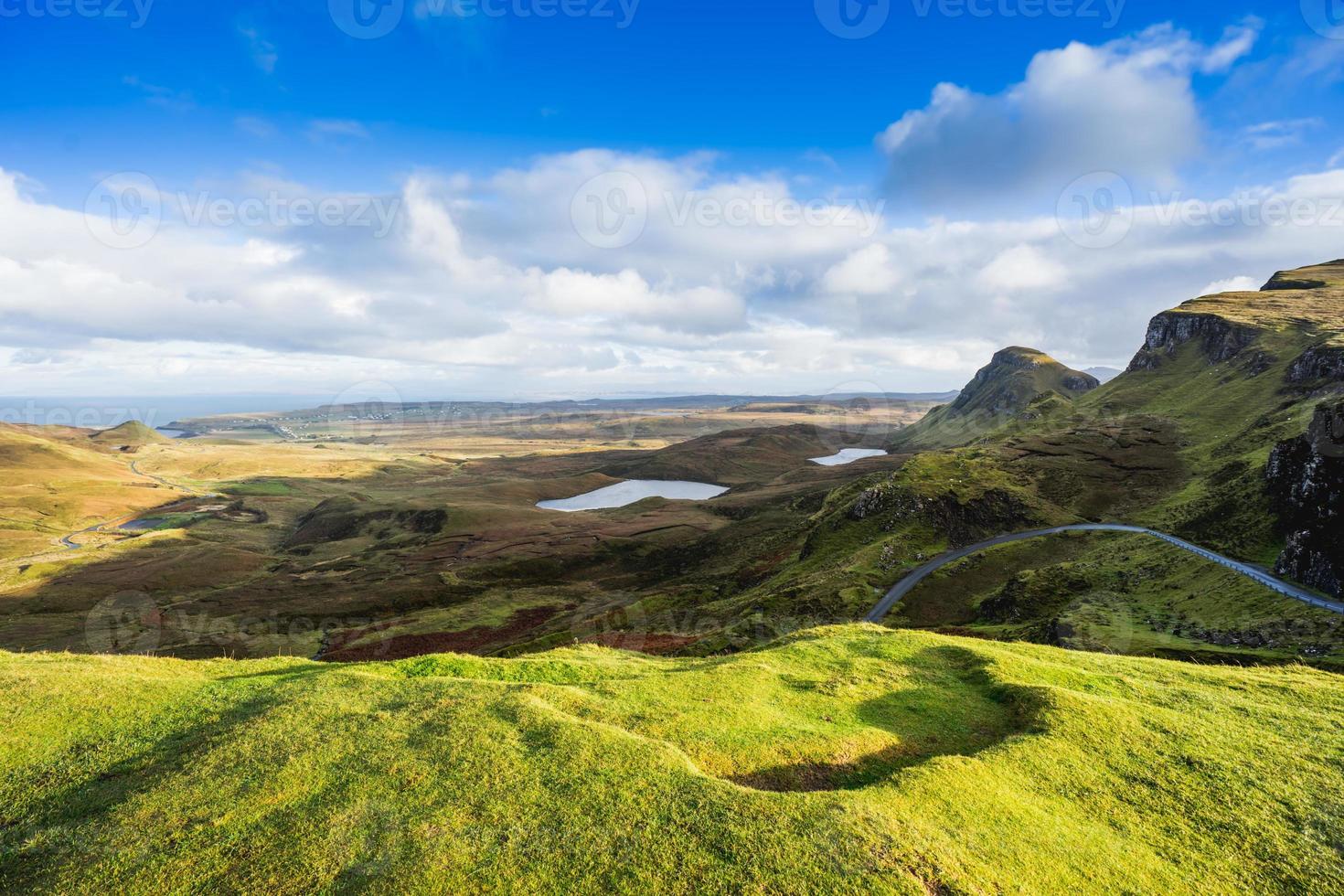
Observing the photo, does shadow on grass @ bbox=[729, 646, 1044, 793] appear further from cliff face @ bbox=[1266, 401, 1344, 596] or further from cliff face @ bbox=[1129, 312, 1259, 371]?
cliff face @ bbox=[1129, 312, 1259, 371]

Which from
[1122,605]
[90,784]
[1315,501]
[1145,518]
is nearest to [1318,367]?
[1145,518]

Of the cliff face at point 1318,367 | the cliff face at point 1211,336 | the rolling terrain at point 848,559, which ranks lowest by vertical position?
the rolling terrain at point 848,559

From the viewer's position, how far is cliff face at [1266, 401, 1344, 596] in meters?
56.6

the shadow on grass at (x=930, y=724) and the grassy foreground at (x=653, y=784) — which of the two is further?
the shadow on grass at (x=930, y=724)

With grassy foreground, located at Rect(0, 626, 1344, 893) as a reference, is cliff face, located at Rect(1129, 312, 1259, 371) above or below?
above

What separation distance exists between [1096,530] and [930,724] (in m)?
87.7

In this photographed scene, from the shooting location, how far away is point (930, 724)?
78.2ft

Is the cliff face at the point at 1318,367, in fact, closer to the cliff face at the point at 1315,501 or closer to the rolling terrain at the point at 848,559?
the rolling terrain at the point at 848,559

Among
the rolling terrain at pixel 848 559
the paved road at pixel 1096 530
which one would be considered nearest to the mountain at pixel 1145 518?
the rolling terrain at pixel 848 559

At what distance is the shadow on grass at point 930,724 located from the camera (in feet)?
62.4

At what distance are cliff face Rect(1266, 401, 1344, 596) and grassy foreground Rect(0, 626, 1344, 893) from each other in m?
44.9

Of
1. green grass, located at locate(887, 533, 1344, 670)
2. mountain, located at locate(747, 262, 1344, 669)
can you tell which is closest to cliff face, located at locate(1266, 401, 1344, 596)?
mountain, located at locate(747, 262, 1344, 669)

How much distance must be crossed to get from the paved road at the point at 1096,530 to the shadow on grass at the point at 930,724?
46931 mm

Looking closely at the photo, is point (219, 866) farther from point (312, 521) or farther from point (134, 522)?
point (134, 522)
